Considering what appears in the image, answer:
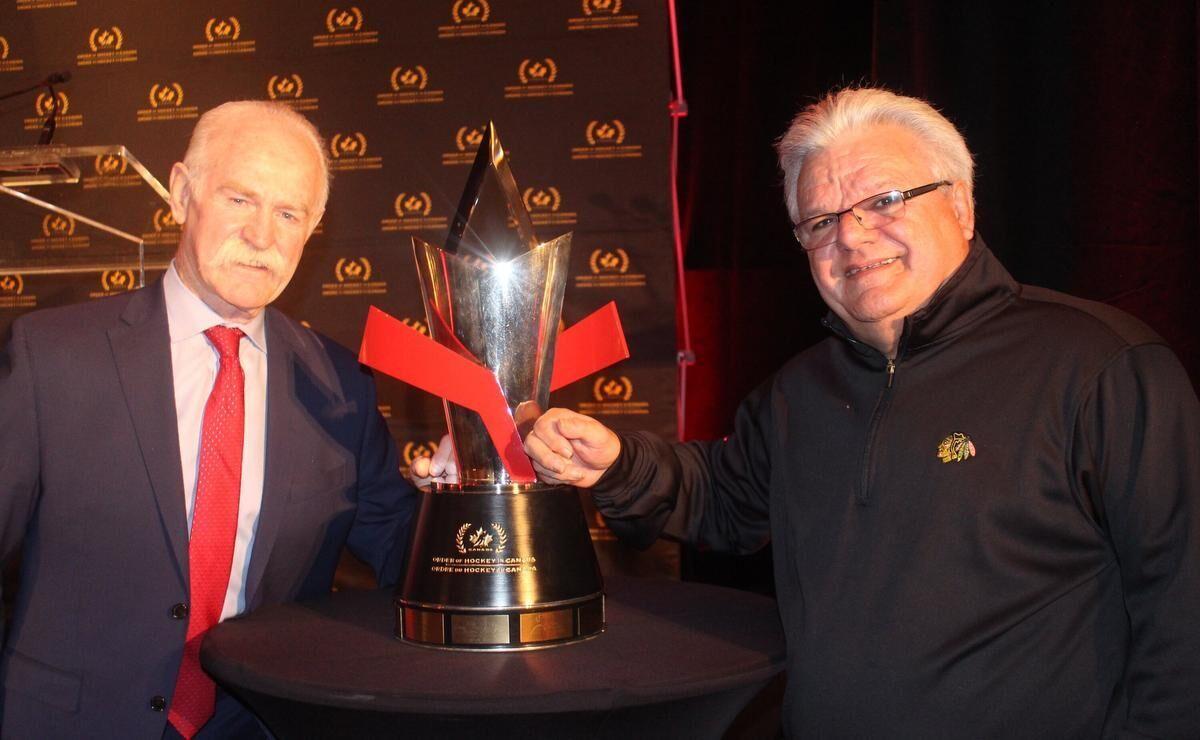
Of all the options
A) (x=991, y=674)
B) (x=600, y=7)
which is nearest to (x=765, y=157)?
(x=600, y=7)

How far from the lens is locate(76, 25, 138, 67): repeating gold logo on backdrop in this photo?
3760 mm

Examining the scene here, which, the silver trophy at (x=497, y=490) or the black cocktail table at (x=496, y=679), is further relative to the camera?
the silver trophy at (x=497, y=490)

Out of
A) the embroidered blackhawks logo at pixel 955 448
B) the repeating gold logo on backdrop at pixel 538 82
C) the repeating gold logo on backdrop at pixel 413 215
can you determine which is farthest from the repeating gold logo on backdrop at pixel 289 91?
the embroidered blackhawks logo at pixel 955 448

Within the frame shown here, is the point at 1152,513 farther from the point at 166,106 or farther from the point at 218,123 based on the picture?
Answer: the point at 166,106

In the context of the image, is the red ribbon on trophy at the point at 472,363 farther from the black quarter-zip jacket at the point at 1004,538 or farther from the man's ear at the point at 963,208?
the man's ear at the point at 963,208

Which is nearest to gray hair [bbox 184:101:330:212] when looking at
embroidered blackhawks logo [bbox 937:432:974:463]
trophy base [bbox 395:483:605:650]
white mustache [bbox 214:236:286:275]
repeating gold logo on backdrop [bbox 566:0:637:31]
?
white mustache [bbox 214:236:286:275]

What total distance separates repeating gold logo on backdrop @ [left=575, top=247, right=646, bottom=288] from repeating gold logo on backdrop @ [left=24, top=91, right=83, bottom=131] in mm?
2087

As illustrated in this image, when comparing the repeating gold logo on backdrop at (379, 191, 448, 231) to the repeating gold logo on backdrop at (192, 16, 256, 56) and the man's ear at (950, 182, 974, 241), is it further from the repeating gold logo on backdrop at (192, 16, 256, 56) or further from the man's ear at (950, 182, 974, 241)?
the man's ear at (950, 182, 974, 241)

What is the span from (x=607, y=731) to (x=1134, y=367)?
0.84 meters

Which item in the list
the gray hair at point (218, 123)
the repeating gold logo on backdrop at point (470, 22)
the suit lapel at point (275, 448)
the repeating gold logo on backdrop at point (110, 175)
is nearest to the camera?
the suit lapel at point (275, 448)

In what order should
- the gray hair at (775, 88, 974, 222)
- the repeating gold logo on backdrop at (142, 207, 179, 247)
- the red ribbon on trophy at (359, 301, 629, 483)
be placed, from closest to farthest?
1. the red ribbon on trophy at (359, 301, 629, 483)
2. the gray hair at (775, 88, 974, 222)
3. the repeating gold logo on backdrop at (142, 207, 179, 247)

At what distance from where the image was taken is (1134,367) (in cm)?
130

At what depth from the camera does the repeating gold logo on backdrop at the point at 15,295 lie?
3586 mm

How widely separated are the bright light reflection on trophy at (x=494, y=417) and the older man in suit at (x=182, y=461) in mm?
465
